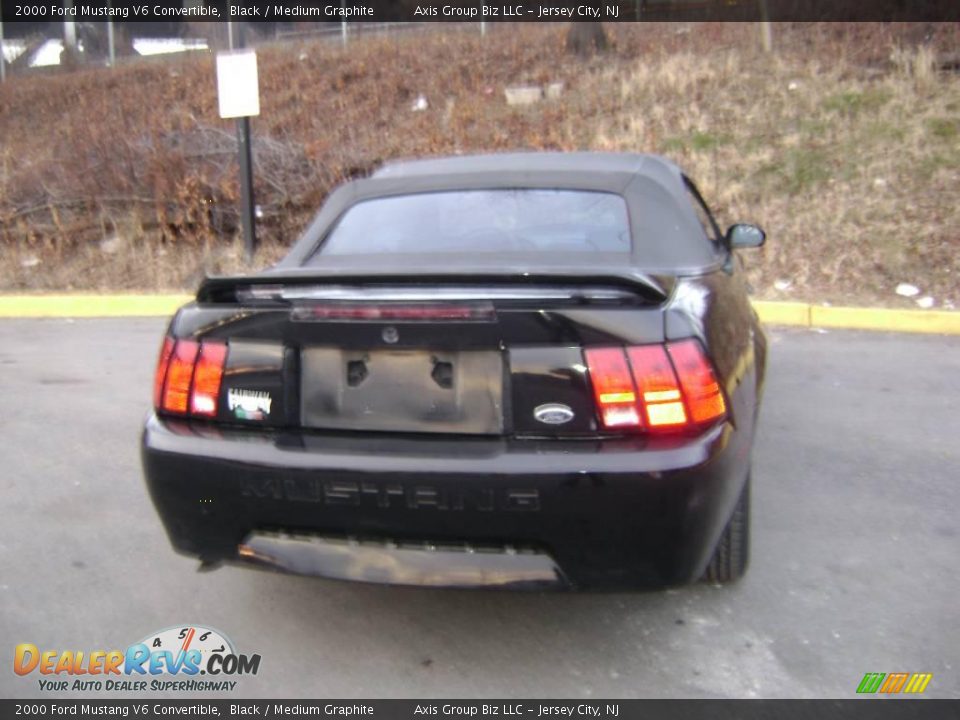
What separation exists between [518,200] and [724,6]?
1476cm

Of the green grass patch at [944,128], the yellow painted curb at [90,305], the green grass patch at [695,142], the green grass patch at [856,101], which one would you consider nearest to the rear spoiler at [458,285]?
the yellow painted curb at [90,305]

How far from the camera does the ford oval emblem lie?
8.39 ft

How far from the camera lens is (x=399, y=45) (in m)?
17.1

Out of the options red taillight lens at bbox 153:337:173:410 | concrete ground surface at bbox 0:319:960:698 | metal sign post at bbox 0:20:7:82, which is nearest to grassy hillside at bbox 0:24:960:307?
concrete ground surface at bbox 0:319:960:698

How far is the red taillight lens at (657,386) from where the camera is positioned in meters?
2.53

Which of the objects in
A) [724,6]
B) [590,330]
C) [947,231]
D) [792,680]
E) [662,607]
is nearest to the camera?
[590,330]

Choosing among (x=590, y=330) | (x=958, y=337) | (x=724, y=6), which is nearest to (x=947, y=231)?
(x=958, y=337)

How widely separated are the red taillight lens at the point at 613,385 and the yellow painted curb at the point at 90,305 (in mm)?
7393

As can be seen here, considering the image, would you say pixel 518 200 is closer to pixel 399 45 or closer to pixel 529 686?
pixel 529 686

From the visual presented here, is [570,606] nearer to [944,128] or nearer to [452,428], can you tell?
[452,428]

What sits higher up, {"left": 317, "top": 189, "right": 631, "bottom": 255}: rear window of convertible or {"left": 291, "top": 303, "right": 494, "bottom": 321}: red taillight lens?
{"left": 317, "top": 189, "right": 631, "bottom": 255}: rear window of convertible

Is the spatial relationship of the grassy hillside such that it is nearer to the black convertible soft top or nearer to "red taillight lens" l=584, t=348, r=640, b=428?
the black convertible soft top

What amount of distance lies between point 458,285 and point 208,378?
0.83 meters

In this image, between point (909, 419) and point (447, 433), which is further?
point (909, 419)
